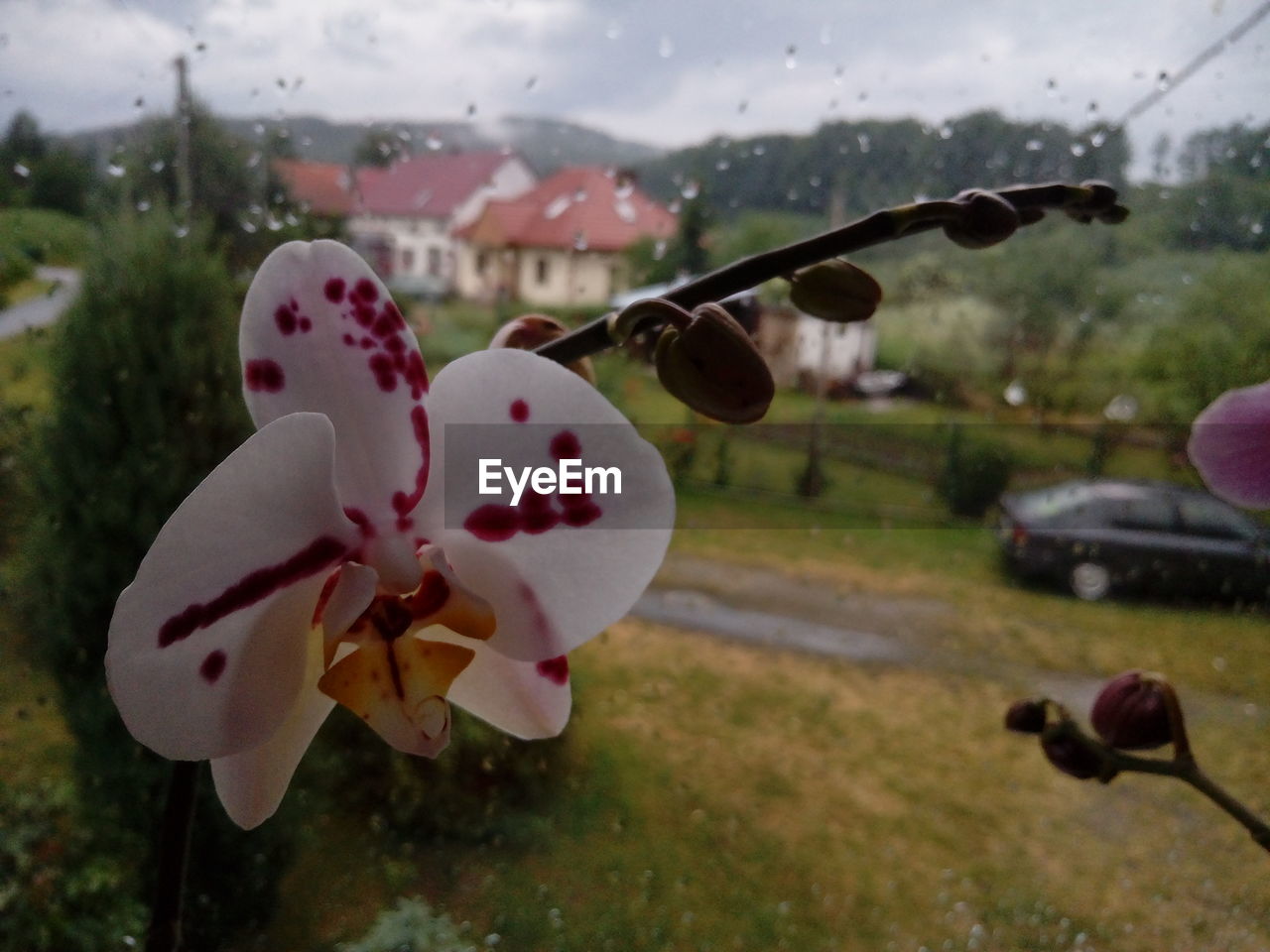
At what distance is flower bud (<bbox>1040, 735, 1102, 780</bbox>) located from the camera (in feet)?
1.15

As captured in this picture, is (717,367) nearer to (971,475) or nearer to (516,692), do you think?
(516,692)

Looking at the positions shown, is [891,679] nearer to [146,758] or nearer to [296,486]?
[146,758]

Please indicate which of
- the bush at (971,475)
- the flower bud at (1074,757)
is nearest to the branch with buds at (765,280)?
the flower bud at (1074,757)

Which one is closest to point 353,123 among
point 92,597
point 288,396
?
point 92,597

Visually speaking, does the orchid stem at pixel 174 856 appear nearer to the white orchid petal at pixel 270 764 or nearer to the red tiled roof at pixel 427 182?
the white orchid petal at pixel 270 764

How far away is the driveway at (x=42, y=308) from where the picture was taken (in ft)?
1.92

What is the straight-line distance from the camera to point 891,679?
2.60 feet

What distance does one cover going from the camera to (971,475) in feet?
→ 2.48

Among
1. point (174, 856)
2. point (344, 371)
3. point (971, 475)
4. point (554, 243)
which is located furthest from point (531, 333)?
point (971, 475)

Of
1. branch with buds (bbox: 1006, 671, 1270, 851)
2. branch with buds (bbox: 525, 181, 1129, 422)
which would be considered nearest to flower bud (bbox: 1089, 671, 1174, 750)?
branch with buds (bbox: 1006, 671, 1270, 851)

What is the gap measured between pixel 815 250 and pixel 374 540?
135 mm

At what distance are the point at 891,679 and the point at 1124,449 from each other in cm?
28

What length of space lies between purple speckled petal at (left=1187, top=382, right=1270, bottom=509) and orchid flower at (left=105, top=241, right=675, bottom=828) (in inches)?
9.1

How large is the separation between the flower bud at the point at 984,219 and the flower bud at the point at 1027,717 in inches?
8.2
